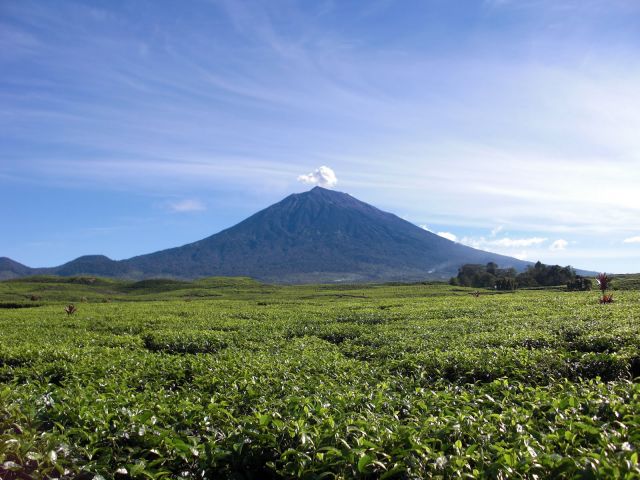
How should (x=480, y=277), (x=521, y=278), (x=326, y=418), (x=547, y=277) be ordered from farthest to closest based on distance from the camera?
1. (x=480, y=277)
2. (x=521, y=278)
3. (x=547, y=277)
4. (x=326, y=418)

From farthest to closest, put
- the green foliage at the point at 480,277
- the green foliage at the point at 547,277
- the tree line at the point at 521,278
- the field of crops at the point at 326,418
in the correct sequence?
the green foliage at the point at 480,277 < the green foliage at the point at 547,277 < the tree line at the point at 521,278 < the field of crops at the point at 326,418

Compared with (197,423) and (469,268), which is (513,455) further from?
(469,268)

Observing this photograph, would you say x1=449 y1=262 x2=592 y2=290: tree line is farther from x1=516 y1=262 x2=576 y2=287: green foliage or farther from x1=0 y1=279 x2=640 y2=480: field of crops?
x1=0 y1=279 x2=640 y2=480: field of crops

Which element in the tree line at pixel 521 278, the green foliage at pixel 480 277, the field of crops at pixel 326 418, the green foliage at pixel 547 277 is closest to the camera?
the field of crops at pixel 326 418

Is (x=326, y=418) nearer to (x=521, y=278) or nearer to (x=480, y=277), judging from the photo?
(x=521, y=278)

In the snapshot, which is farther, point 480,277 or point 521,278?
point 480,277

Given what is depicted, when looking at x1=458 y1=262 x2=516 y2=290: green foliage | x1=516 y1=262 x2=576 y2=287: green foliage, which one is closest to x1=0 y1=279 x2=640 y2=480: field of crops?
x1=516 y1=262 x2=576 y2=287: green foliage

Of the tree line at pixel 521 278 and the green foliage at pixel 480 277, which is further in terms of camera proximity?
the green foliage at pixel 480 277

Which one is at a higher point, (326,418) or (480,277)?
(480,277)

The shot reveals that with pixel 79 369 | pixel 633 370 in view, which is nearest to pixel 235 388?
pixel 79 369

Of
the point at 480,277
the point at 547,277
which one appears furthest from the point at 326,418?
the point at 480,277

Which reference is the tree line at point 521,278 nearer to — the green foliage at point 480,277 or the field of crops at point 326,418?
the green foliage at point 480,277

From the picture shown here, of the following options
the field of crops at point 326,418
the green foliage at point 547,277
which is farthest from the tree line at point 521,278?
the field of crops at point 326,418

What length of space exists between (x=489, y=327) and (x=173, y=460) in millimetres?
12183
